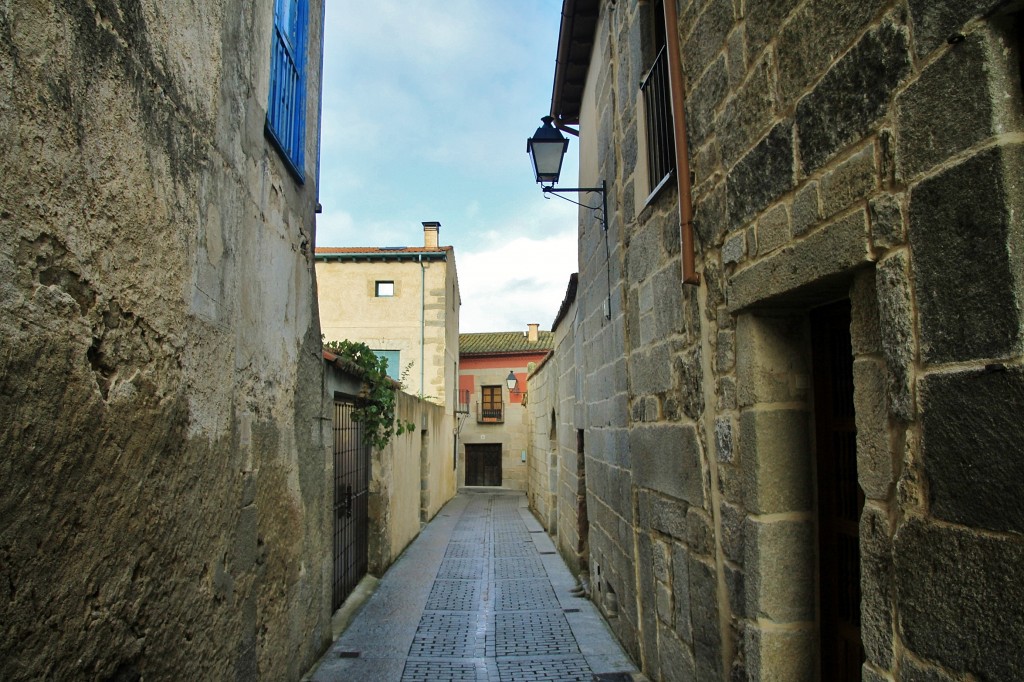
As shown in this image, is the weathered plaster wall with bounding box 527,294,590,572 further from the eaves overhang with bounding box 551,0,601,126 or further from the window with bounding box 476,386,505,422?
the window with bounding box 476,386,505,422

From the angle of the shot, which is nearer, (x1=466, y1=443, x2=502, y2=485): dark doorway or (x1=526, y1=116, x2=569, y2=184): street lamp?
(x1=526, y1=116, x2=569, y2=184): street lamp

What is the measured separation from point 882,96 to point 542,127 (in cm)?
448

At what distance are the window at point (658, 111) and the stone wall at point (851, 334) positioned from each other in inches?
3.4

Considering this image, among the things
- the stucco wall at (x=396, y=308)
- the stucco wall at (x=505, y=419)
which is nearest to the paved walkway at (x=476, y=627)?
the stucco wall at (x=396, y=308)

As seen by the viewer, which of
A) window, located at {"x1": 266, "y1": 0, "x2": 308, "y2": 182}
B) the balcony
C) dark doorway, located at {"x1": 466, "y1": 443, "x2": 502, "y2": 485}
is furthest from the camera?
the balcony

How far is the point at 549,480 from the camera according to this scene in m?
11.1

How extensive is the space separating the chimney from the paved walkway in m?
12.0

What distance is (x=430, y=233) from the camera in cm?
2027

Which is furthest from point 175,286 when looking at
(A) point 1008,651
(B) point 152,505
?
(A) point 1008,651

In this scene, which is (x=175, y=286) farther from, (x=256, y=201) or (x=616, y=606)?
(x=616, y=606)

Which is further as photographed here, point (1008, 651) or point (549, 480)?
point (549, 480)

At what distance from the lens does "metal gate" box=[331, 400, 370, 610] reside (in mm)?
5953

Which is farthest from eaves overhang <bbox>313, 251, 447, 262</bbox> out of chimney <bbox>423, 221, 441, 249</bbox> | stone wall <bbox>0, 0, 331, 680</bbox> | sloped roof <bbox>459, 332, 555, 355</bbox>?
stone wall <bbox>0, 0, 331, 680</bbox>

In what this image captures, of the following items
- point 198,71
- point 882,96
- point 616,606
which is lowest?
point 616,606
